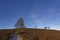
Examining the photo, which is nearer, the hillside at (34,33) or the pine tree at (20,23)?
the hillside at (34,33)

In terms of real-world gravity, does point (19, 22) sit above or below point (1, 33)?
above

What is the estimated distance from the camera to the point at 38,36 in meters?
20.2

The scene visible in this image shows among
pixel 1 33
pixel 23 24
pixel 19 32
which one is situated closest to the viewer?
pixel 19 32

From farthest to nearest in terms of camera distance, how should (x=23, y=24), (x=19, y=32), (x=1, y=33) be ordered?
1. (x=23, y=24)
2. (x=1, y=33)
3. (x=19, y=32)

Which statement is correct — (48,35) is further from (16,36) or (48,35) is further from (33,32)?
(16,36)

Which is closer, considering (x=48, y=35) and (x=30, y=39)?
(x=30, y=39)

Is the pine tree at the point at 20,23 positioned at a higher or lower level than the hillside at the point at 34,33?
higher

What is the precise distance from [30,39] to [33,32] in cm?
92

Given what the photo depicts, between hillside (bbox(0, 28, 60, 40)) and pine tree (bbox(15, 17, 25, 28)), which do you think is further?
pine tree (bbox(15, 17, 25, 28))

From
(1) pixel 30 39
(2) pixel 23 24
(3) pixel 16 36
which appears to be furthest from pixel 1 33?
(2) pixel 23 24

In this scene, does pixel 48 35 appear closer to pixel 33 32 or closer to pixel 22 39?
pixel 33 32

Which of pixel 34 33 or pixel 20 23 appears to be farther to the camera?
pixel 20 23

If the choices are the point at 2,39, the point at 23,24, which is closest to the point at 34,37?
the point at 2,39

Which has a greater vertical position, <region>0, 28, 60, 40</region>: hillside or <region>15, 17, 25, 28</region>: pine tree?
<region>15, 17, 25, 28</region>: pine tree
